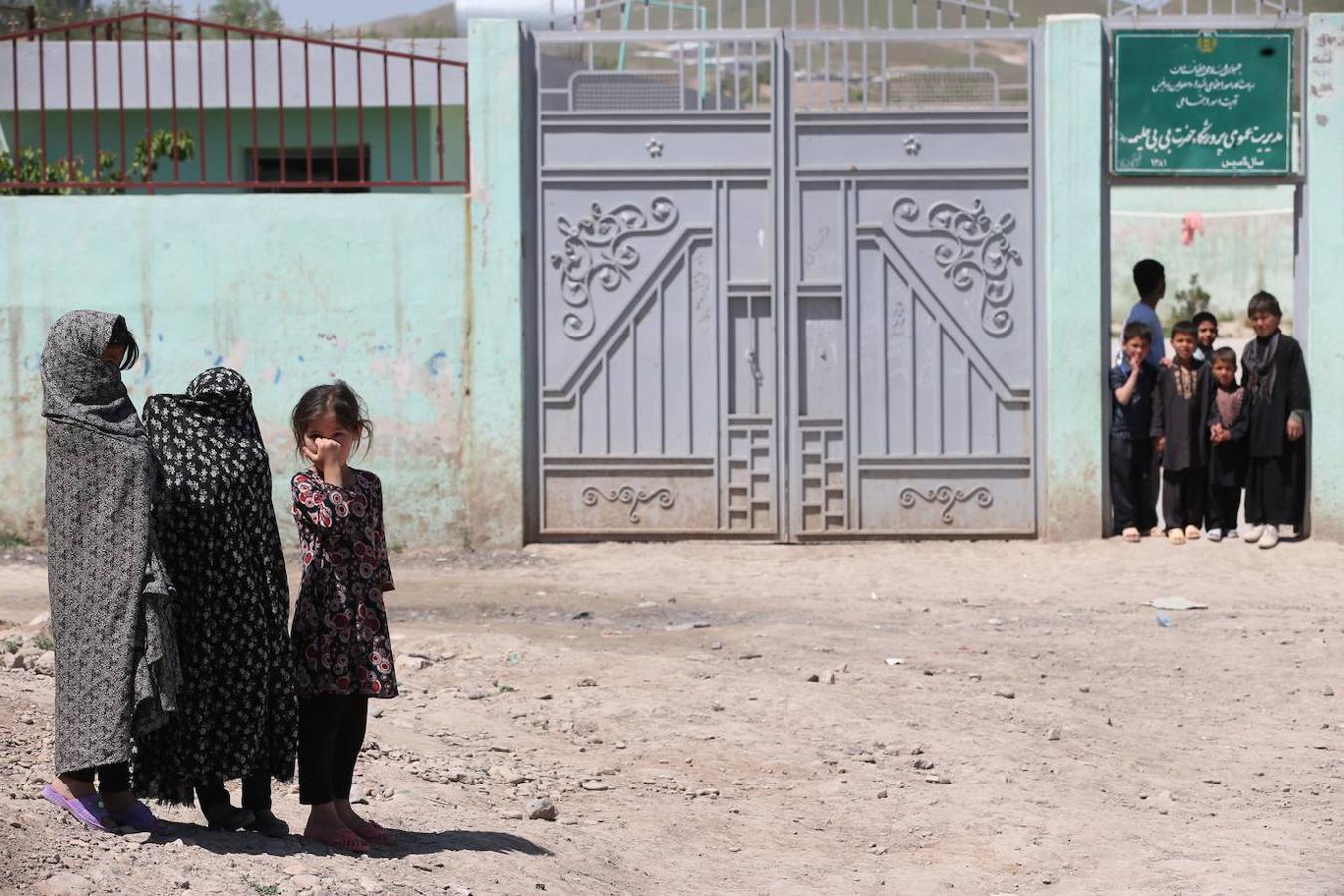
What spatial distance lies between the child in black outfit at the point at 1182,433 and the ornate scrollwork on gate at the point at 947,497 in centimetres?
100

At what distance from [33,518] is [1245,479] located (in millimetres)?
6863

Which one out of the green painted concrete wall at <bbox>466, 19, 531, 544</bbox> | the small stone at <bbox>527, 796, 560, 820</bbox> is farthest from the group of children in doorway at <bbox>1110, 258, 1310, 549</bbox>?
the small stone at <bbox>527, 796, 560, 820</bbox>

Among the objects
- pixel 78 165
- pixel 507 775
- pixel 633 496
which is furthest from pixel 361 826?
pixel 78 165

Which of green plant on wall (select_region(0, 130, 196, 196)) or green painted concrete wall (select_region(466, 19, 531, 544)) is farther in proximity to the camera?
green plant on wall (select_region(0, 130, 196, 196))

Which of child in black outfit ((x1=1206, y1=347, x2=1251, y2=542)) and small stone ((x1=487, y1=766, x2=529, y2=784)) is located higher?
child in black outfit ((x1=1206, y1=347, x2=1251, y2=542))

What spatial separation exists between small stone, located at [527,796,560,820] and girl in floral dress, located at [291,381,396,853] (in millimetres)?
876

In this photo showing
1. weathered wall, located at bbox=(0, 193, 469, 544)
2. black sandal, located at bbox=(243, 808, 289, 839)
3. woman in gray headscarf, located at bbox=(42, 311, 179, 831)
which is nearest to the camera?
woman in gray headscarf, located at bbox=(42, 311, 179, 831)

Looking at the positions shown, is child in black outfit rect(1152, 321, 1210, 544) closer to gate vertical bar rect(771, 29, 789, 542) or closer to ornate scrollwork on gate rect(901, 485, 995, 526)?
ornate scrollwork on gate rect(901, 485, 995, 526)

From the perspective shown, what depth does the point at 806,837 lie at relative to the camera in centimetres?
540

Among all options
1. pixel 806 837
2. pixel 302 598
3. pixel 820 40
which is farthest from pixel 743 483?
pixel 302 598

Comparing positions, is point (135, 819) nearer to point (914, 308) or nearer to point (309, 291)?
point (309, 291)

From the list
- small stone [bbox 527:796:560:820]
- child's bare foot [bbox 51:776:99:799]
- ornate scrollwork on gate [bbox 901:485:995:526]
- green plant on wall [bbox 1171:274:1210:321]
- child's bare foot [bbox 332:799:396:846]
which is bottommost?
small stone [bbox 527:796:560:820]

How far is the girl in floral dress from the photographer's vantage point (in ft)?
14.4

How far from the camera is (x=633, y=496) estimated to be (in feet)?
34.3
